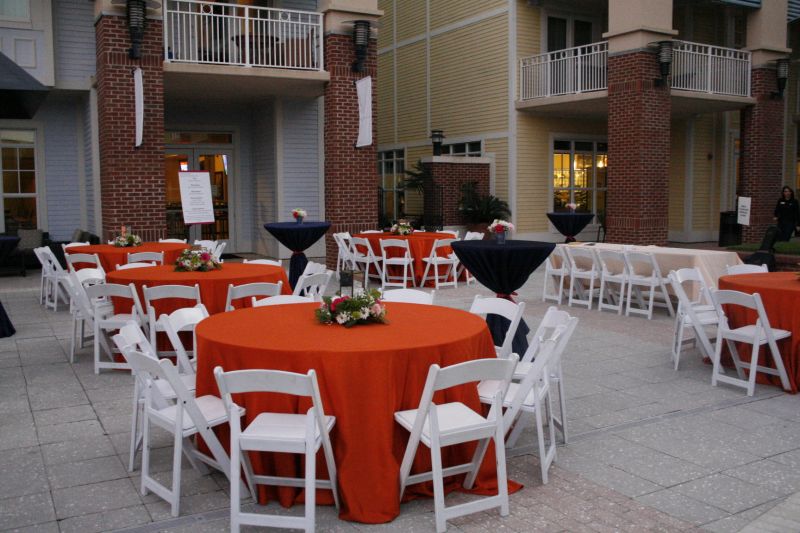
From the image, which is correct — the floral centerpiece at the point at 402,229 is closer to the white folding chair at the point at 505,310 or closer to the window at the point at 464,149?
the window at the point at 464,149

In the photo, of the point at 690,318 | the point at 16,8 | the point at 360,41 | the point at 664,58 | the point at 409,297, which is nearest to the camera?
the point at 409,297

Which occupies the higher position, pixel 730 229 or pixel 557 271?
pixel 730 229

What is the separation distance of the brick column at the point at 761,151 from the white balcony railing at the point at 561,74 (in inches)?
155

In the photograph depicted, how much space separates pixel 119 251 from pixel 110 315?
2.70 meters

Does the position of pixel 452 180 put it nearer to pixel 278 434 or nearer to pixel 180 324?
pixel 180 324

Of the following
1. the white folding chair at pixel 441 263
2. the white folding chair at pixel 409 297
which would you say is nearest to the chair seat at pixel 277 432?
the white folding chair at pixel 409 297

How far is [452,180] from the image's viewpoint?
1812cm

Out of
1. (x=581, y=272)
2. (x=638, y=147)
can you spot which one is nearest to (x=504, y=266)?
(x=581, y=272)

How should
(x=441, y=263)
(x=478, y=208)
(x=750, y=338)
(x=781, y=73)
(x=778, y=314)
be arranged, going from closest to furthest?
1. (x=750, y=338)
2. (x=778, y=314)
3. (x=441, y=263)
4. (x=478, y=208)
5. (x=781, y=73)

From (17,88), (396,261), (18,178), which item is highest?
(17,88)

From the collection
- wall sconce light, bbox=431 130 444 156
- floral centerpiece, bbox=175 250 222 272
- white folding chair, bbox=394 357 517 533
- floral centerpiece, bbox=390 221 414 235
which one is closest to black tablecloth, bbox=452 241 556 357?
white folding chair, bbox=394 357 517 533

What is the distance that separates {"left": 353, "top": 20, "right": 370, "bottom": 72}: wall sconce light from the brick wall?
4.28 metres

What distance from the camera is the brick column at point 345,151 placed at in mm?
14039

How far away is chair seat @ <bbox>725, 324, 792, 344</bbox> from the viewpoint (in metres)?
6.17
